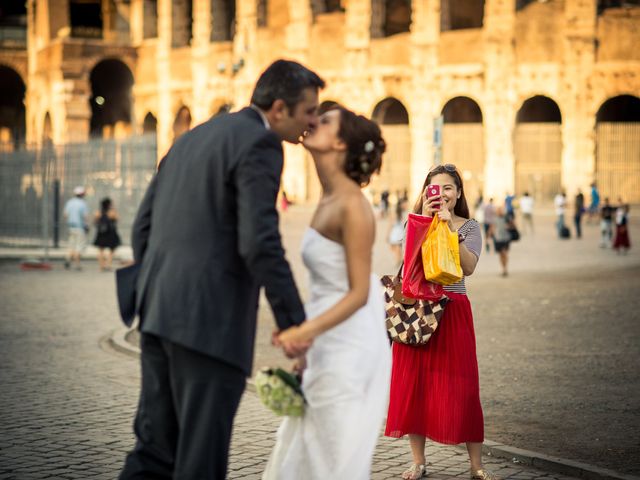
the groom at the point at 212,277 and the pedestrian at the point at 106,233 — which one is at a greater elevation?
the groom at the point at 212,277

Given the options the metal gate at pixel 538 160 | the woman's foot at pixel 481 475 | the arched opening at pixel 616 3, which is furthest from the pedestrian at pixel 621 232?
the woman's foot at pixel 481 475

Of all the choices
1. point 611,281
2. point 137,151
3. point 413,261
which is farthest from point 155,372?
point 137,151

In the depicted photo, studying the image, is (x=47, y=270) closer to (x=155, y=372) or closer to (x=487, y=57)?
(x=155, y=372)

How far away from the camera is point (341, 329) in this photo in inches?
169

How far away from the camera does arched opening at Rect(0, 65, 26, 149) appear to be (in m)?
68.9

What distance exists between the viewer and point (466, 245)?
650 cm

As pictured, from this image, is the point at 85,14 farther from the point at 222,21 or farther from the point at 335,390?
the point at 335,390

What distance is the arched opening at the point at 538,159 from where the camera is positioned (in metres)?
42.1

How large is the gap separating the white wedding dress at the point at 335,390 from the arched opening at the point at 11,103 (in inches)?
2634

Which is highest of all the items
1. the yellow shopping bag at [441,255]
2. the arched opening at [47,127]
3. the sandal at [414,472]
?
the arched opening at [47,127]

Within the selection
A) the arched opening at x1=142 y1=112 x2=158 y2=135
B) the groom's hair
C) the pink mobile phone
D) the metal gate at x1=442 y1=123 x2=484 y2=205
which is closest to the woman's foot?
the pink mobile phone

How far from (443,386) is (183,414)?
244cm

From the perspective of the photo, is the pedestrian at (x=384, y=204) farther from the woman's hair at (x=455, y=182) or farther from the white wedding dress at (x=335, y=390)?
the white wedding dress at (x=335, y=390)

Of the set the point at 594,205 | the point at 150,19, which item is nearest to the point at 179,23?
the point at 150,19
